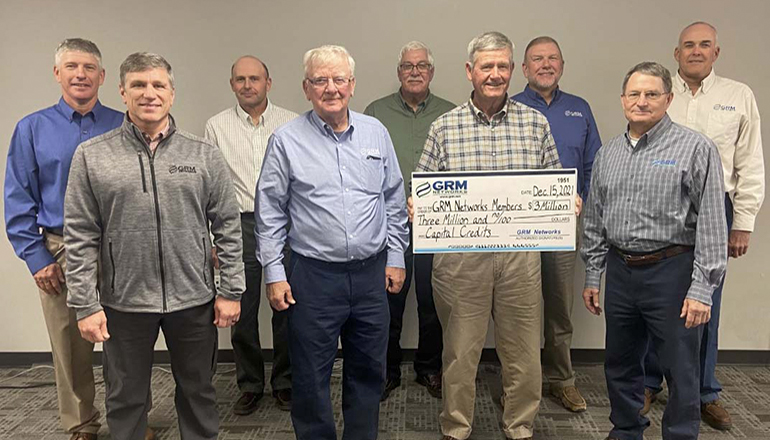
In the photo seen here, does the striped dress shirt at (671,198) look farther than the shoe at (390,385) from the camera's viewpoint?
No

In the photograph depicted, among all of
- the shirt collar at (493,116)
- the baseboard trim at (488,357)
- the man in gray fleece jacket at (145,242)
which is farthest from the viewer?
the baseboard trim at (488,357)

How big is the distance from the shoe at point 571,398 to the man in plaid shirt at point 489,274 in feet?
1.55

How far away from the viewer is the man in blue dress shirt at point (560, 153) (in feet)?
9.44

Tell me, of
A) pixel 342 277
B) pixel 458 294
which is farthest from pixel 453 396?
pixel 342 277

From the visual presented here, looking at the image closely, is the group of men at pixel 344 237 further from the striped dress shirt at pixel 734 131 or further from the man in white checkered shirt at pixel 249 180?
the man in white checkered shirt at pixel 249 180

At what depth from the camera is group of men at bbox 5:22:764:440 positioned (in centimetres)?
201

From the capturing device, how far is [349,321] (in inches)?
91.2

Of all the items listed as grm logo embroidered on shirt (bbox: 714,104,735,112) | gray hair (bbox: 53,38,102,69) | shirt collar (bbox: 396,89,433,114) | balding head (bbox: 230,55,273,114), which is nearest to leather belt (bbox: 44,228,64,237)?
gray hair (bbox: 53,38,102,69)

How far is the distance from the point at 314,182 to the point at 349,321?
1.90 ft

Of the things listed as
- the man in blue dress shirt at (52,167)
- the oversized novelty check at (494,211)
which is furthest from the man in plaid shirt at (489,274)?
the man in blue dress shirt at (52,167)

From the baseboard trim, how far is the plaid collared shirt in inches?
63.7

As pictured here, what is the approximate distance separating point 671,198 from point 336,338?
1.38 meters

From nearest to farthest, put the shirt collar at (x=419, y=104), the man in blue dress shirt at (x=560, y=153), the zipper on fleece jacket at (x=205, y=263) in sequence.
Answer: the zipper on fleece jacket at (x=205, y=263), the man in blue dress shirt at (x=560, y=153), the shirt collar at (x=419, y=104)

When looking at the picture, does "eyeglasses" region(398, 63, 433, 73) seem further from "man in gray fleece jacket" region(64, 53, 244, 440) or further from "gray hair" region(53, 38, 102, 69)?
"gray hair" region(53, 38, 102, 69)
